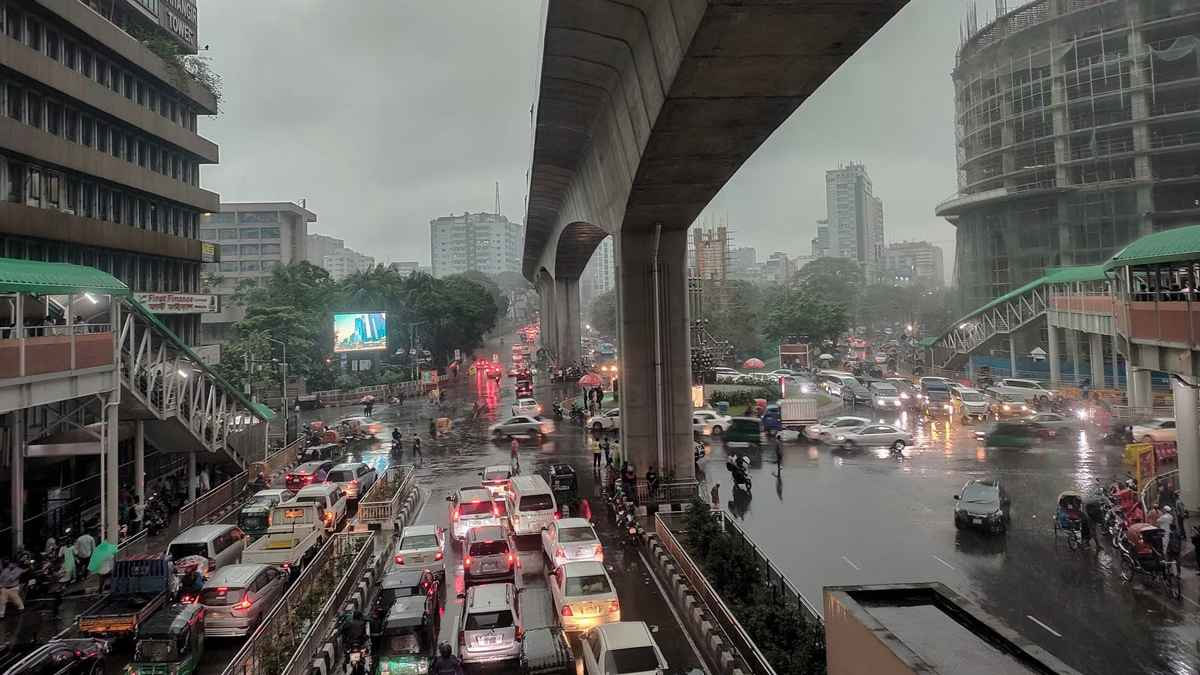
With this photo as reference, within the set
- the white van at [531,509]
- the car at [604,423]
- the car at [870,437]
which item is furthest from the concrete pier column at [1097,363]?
the white van at [531,509]

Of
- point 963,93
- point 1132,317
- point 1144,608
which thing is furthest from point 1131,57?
point 1144,608

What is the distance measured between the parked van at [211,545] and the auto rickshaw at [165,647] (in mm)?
4664

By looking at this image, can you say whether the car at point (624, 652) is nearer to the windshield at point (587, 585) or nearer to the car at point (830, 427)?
the windshield at point (587, 585)

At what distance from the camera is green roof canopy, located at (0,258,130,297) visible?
15.2 m

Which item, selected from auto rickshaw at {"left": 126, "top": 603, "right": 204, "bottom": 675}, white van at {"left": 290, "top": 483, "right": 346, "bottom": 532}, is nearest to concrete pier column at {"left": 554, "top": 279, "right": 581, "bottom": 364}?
white van at {"left": 290, "top": 483, "right": 346, "bottom": 532}

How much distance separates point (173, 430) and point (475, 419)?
2279cm

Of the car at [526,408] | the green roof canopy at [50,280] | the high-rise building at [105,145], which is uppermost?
the high-rise building at [105,145]

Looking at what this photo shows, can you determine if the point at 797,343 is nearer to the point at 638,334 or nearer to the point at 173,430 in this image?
the point at 638,334

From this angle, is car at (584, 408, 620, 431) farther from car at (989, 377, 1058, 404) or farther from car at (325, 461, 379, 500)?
car at (989, 377, 1058, 404)

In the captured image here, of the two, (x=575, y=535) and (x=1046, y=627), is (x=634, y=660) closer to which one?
(x=575, y=535)

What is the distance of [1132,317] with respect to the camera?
818 inches

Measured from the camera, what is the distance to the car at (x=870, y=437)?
32.0 metres

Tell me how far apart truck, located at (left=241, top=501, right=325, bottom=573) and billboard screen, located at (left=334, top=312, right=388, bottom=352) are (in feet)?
131

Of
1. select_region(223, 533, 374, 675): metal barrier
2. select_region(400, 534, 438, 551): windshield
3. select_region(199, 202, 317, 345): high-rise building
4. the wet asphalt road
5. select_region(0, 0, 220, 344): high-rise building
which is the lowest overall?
the wet asphalt road
